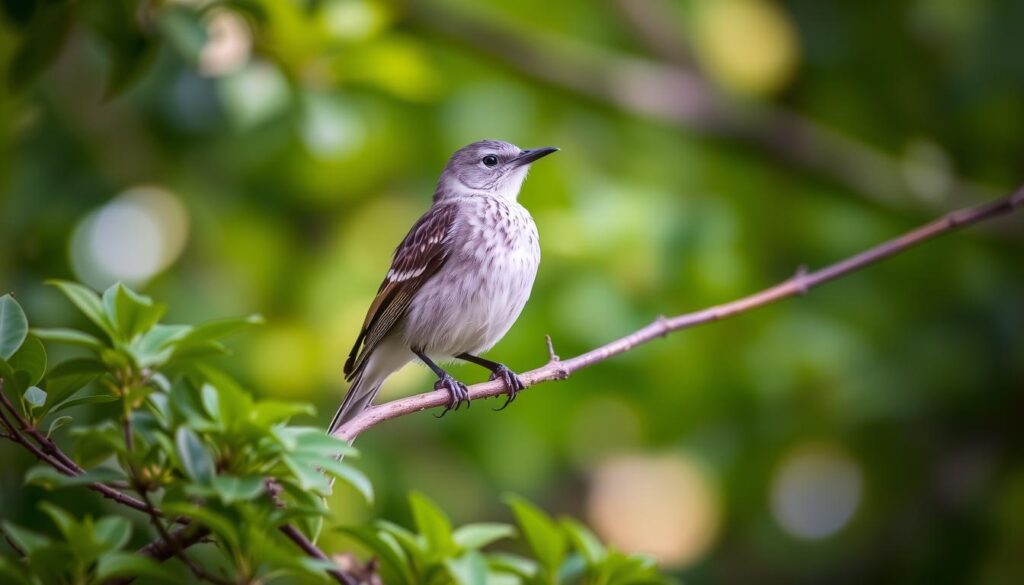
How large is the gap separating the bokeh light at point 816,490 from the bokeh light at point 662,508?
0.78 m

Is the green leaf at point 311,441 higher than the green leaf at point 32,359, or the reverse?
the green leaf at point 311,441

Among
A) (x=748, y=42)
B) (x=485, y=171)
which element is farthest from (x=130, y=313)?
(x=748, y=42)

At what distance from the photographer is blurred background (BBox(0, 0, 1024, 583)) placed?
243 inches

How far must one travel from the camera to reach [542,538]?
265 centimetres

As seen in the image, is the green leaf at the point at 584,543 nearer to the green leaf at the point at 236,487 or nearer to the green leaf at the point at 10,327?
the green leaf at the point at 236,487

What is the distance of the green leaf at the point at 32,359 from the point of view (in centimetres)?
233

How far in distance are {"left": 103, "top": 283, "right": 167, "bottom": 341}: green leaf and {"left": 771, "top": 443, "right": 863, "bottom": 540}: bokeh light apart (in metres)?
6.21

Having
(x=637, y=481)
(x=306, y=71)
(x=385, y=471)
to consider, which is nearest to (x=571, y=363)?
(x=306, y=71)

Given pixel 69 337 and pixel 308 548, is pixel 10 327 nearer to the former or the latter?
pixel 69 337

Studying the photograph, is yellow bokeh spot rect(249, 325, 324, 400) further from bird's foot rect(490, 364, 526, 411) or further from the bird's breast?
bird's foot rect(490, 364, 526, 411)

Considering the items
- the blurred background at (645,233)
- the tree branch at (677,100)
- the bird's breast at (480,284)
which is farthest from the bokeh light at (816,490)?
the bird's breast at (480,284)

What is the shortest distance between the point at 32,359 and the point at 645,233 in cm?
425

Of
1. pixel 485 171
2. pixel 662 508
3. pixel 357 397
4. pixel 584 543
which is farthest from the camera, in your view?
pixel 662 508

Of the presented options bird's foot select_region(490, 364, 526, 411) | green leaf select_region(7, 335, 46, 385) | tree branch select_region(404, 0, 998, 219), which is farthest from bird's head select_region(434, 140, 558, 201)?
green leaf select_region(7, 335, 46, 385)
